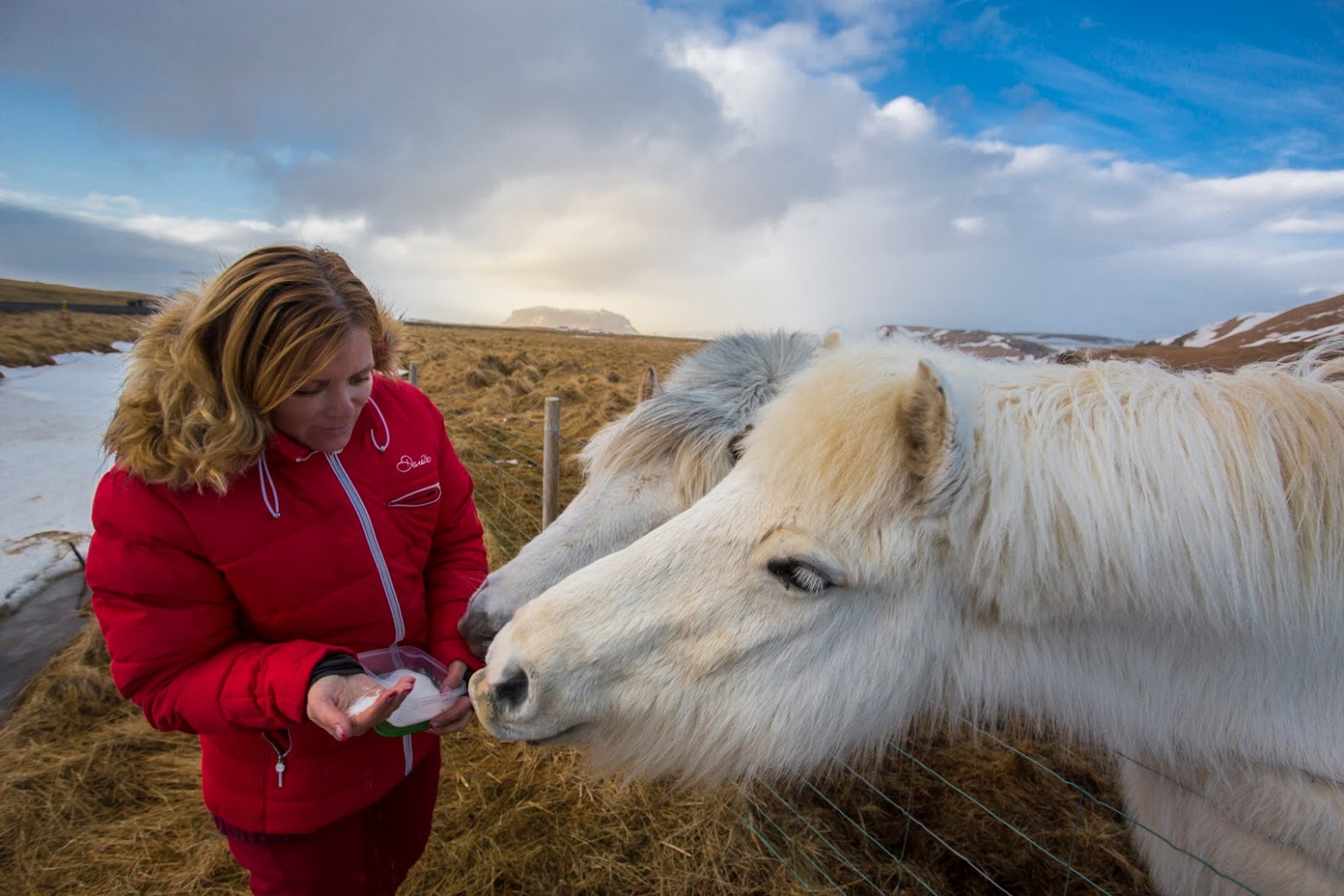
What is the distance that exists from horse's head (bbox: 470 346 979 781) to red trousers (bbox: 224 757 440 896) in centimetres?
75

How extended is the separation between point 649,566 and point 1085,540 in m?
0.90

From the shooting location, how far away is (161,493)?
1333 mm

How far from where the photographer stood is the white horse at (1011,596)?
1.19 meters

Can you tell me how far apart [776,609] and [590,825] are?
7.61 feet

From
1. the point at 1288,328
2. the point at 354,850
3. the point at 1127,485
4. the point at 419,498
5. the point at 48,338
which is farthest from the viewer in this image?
the point at 48,338

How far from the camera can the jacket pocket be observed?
176 centimetres

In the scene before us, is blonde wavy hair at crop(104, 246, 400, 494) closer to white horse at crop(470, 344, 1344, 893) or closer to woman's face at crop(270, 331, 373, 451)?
woman's face at crop(270, 331, 373, 451)

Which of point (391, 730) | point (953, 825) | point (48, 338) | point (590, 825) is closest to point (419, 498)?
point (391, 730)

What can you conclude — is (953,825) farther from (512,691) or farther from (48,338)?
(48,338)

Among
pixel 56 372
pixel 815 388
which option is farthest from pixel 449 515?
pixel 56 372

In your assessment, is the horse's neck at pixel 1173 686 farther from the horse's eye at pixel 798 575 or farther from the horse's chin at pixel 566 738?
the horse's chin at pixel 566 738

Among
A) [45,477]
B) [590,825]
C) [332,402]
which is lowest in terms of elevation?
[590,825]

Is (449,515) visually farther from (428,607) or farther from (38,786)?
(38,786)

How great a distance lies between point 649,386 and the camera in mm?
3410
